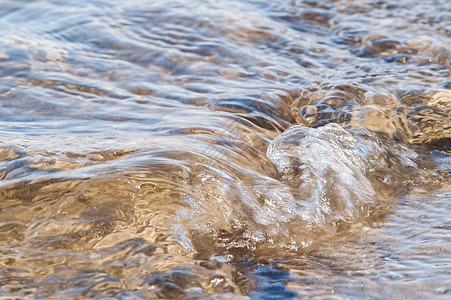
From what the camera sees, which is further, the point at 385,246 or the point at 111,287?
the point at 385,246

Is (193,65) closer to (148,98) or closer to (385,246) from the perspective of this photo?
(148,98)

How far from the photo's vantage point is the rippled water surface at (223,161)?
1.96 metres

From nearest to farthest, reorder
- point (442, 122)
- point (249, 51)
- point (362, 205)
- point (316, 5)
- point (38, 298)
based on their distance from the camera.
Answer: point (38, 298) → point (362, 205) → point (442, 122) → point (249, 51) → point (316, 5)

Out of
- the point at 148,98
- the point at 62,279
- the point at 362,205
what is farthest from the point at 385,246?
the point at 148,98

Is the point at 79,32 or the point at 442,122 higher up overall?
the point at 79,32

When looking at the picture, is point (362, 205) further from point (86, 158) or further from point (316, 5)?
point (316, 5)

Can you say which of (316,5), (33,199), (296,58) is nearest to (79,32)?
(296,58)

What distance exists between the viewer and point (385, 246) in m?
2.21

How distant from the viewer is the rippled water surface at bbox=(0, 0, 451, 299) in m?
1.96

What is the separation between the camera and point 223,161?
2631mm

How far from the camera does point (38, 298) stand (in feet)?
5.80

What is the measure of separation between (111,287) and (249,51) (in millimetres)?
3214

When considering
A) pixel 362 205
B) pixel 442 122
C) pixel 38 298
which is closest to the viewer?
pixel 38 298

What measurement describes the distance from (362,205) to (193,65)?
2256 mm
